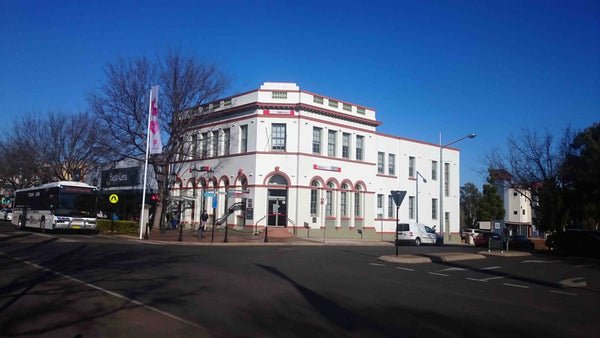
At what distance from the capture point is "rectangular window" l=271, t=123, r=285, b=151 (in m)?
37.3

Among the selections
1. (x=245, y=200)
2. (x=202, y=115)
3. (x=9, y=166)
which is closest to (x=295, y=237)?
(x=245, y=200)

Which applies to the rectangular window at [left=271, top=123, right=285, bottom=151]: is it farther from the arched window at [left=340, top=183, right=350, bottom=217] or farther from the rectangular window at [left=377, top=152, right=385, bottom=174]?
the rectangular window at [left=377, top=152, right=385, bottom=174]

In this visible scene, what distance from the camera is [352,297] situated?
33.0 ft

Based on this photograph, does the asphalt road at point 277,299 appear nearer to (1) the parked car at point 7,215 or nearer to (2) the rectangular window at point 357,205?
(2) the rectangular window at point 357,205

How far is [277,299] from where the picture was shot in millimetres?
9578

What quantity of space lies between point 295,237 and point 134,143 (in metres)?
13.5

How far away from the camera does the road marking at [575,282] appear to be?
13.0 m

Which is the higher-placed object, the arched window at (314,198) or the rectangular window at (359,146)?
the rectangular window at (359,146)

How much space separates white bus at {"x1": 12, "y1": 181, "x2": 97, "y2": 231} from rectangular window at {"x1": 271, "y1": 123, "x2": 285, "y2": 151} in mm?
14103

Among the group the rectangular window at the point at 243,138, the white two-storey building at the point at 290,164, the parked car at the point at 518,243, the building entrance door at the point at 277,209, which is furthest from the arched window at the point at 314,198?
the parked car at the point at 518,243

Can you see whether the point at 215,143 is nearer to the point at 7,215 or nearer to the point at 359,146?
the point at 359,146

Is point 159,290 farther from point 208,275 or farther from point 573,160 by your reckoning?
point 573,160

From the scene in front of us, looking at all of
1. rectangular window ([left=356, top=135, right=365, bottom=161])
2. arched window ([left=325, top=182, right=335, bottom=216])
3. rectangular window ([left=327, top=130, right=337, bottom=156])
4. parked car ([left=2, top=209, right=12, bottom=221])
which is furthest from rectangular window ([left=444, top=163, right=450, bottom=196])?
parked car ([left=2, top=209, right=12, bottom=221])

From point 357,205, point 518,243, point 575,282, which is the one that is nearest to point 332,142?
point 357,205
